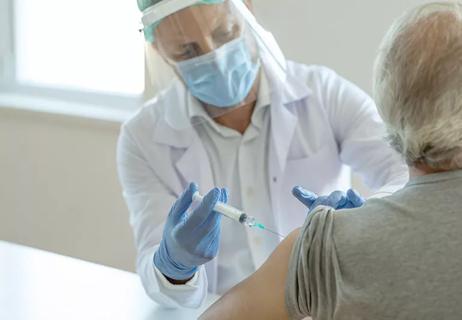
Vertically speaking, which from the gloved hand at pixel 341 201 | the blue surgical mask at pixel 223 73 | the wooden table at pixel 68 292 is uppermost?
the blue surgical mask at pixel 223 73

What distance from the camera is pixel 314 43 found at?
2277 millimetres

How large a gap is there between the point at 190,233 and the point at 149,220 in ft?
1.16

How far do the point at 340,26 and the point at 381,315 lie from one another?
4.65 ft

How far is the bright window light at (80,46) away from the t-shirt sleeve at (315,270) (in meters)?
1.91

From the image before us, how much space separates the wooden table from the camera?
1540mm

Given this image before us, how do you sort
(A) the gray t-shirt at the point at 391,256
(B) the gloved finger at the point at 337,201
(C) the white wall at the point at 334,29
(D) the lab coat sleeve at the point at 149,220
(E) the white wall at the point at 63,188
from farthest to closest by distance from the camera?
(E) the white wall at the point at 63,188 < (C) the white wall at the point at 334,29 < (D) the lab coat sleeve at the point at 149,220 < (B) the gloved finger at the point at 337,201 < (A) the gray t-shirt at the point at 391,256

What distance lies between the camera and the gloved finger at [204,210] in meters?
1.30

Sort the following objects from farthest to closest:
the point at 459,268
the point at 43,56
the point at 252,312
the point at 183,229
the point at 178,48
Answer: the point at 43,56
the point at 178,48
the point at 183,229
the point at 252,312
the point at 459,268

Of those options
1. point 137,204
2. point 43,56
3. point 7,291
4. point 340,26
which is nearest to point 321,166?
point 137,204

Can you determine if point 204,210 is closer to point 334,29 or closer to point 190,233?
point 190,233

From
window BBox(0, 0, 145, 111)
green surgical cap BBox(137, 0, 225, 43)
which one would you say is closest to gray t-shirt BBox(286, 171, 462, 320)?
green surgical cap BBox(137, 0, 225, 43)

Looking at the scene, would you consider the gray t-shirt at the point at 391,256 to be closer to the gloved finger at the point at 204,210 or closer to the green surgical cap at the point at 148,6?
the gloved finger at the point at 204,210

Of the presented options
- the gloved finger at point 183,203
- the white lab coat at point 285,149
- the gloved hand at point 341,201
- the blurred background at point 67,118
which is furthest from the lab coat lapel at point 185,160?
the blurred background at point 67,118

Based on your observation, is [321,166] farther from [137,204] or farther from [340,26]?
[340,26]
